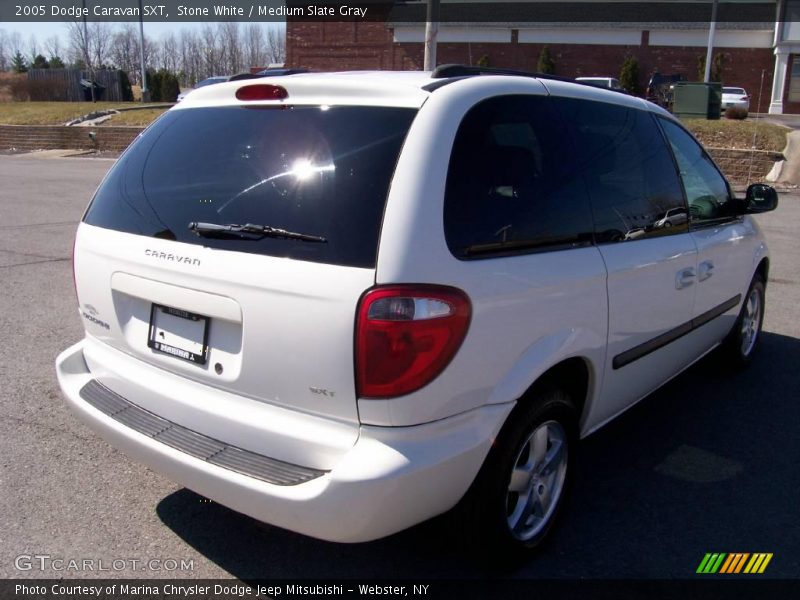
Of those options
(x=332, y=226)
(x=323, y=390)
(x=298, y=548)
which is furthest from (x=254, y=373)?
(x=298, y=548)

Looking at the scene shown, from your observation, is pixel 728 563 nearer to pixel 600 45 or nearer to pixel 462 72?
pixel 462 72

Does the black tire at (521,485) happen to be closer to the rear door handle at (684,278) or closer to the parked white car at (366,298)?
the parked white car at (366,298)

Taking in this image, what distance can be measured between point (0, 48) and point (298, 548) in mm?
105141

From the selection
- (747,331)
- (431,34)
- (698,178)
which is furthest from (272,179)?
(431,34)

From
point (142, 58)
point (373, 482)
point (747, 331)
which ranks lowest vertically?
point (747, 331)

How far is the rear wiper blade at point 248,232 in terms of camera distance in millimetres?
2381

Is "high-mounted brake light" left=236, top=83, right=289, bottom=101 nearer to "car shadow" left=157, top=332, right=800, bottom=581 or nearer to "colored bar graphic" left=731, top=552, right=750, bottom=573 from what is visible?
"car shadow" left=157, top=332, right=800, bottom=581

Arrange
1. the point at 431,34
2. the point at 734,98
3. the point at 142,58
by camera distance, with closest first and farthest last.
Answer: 1. the point at 431,34
2. the point at 734,98
3. the point at 142,58

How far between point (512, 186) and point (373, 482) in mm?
1229

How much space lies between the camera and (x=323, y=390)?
2312 mm

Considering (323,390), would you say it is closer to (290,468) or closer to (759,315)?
(290,468)

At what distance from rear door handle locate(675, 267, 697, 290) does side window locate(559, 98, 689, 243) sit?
0.22 meters

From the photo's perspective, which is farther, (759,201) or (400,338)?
(759,201)

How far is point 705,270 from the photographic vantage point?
4.05 m
